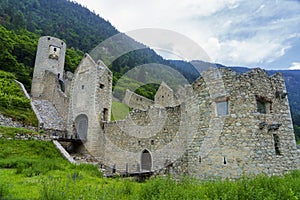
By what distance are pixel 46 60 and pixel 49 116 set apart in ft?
→ 54.9

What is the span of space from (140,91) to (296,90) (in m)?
57.4

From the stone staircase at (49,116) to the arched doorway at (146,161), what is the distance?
9429mm

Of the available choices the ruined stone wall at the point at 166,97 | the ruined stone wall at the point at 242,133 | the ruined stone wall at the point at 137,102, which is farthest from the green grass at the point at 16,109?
the ruined stone wall at the point at 137,102

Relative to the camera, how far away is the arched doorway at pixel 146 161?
1445 cm

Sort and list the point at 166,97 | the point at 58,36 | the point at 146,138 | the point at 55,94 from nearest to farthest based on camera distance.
→ the point at 146,138, the point at 55,94, the point at 166,97, the point at 58,36

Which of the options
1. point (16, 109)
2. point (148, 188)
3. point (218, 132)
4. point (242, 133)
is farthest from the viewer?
point (16, 109)

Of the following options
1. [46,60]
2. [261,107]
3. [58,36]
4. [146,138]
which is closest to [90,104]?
[146,138]

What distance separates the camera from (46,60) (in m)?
35.8

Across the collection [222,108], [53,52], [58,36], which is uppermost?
[58,36]

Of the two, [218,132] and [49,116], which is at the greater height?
[49,116]

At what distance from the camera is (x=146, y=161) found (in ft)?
48.6

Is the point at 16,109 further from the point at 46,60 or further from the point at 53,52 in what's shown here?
the point at 53,52

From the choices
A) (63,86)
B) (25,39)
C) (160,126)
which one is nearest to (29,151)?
(160,126)

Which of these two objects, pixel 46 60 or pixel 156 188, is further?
pixel 46 60
